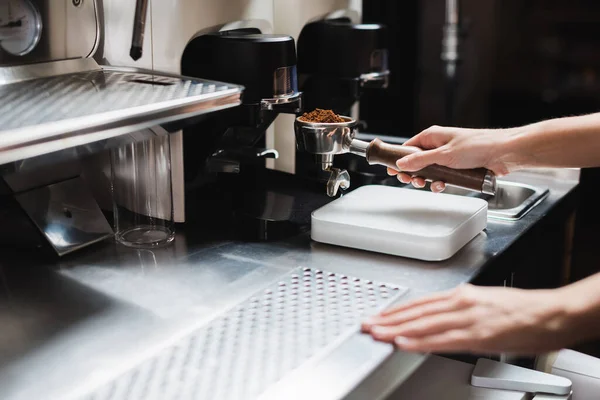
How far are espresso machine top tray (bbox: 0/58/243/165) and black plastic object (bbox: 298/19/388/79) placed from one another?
538 mm

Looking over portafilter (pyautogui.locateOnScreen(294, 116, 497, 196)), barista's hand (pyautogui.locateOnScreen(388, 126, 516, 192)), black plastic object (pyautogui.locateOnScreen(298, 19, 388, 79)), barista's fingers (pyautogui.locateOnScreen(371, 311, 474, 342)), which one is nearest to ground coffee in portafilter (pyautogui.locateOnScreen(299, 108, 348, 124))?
portafilter (pyautogui.locateOnScreen(294, 116, 497, 196))

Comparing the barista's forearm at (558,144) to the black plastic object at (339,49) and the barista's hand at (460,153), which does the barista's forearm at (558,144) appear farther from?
the black plastic object at (339,49)

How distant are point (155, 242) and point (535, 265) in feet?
2.57

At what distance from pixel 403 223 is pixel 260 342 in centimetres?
41

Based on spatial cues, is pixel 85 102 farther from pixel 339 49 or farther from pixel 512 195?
pixel 512 195

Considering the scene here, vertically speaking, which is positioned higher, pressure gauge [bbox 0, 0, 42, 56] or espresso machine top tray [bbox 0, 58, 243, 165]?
pressure gauge [bbox 0, 0, 42, 56]

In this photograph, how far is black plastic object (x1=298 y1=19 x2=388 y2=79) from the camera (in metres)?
1.67

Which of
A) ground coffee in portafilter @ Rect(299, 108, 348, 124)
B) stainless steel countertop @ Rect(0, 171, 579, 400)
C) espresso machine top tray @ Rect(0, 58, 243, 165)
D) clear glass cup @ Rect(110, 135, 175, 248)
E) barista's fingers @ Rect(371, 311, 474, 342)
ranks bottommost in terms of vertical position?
stainless steel countertop @ Rect(0, 171, 579, 400)

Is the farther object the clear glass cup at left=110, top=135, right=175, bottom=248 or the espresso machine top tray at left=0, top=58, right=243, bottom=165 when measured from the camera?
the clear glass cup at left=110, top=135, right=175, bottom=248

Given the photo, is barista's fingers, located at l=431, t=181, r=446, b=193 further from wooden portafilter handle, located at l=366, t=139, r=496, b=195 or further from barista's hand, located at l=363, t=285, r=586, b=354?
barista's hand, located at l=363, t=285, r=586, b=354

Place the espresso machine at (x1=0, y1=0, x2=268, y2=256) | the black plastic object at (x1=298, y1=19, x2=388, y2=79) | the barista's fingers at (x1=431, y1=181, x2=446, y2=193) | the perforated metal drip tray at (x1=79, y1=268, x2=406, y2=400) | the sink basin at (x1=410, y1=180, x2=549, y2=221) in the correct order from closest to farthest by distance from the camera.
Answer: the perforated metal drip tray at (x1=79, y1=268, x2=406, y2=400), the espresso machine at (x1=0, y1=0, x2=268, y2=256), the barista's fingers at (x1=431, y1=181, x2=446, y2=193), the sink basin at (x1=410, y1=180, x2=549, y2=221), the black plastic object at (x1=298, y1=19, x2=388, y2=79)

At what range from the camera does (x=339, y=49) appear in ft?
5.50

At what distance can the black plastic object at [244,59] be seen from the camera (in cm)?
132

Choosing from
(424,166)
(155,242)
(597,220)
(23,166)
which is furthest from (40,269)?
(597,220)
